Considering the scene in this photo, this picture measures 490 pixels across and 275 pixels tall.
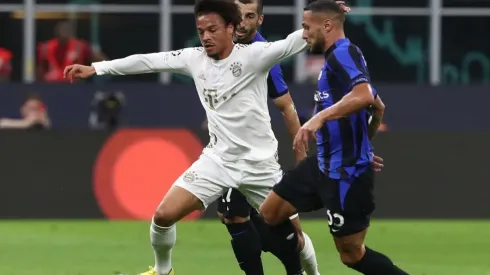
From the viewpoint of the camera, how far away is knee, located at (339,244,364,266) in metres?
10.2

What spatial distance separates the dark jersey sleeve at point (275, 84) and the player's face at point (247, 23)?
0.31 metres

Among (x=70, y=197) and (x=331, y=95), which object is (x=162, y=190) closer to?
(x=70, y=197)

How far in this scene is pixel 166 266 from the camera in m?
11.2

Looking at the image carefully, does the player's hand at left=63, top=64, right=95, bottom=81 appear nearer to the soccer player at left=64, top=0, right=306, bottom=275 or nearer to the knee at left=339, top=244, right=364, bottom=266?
the soccer player at left=64, top=0, right=306, bottom=275

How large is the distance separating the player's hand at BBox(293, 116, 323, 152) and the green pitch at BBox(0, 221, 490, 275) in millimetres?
3381

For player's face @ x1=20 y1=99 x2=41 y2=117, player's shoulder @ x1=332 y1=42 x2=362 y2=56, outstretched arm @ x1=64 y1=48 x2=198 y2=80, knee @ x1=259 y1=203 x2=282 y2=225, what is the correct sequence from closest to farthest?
player's shoulder @ x1=332 y1=42 x2=362 y2=56
knee @ x1=259 y1=203 x2=282 y2=225
outstretched arm @ x1=64 y1=48 x2=198 y2=80
player's face @ x1=20 y1=99 x2=41 y2=117

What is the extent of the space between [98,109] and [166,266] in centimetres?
1178

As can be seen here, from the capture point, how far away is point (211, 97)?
10875 mm

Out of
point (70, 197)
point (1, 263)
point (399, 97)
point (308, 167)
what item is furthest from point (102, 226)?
point (308, 167)

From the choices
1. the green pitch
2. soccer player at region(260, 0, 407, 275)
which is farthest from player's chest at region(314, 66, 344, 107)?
the green pitch

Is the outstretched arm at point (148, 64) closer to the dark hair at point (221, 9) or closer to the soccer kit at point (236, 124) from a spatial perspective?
the soccer kit at point (236, 124)

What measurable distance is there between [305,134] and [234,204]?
72.7 inches

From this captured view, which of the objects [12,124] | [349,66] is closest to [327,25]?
[349,66]

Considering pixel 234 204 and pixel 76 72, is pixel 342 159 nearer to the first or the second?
pixel 234 204
